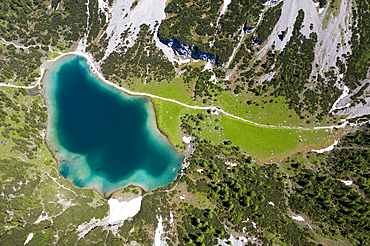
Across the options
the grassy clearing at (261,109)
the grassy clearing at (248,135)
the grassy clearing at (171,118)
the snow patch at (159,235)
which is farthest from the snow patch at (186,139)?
the snow patch at (159,235)

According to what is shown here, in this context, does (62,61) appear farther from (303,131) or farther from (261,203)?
(303,131)

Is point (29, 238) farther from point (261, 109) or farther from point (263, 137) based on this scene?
point (261, 109)

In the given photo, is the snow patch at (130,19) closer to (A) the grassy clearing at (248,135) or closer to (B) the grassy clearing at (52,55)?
(B) the grassy clearing at (52,55)

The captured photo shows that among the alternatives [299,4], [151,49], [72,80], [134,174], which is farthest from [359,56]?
[72,80]

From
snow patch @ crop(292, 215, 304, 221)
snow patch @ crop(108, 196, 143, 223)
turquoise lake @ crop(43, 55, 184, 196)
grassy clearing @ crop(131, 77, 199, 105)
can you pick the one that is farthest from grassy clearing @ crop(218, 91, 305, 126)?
snow patch @ crop(108, 196, 143, 223)

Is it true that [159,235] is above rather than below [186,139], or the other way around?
below

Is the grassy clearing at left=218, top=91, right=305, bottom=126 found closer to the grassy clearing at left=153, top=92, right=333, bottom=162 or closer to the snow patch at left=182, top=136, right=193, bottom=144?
the grassy clearing at left=153, top=92, right=333, bottom=162

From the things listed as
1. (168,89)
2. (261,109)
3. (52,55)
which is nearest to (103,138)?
(168,89)
